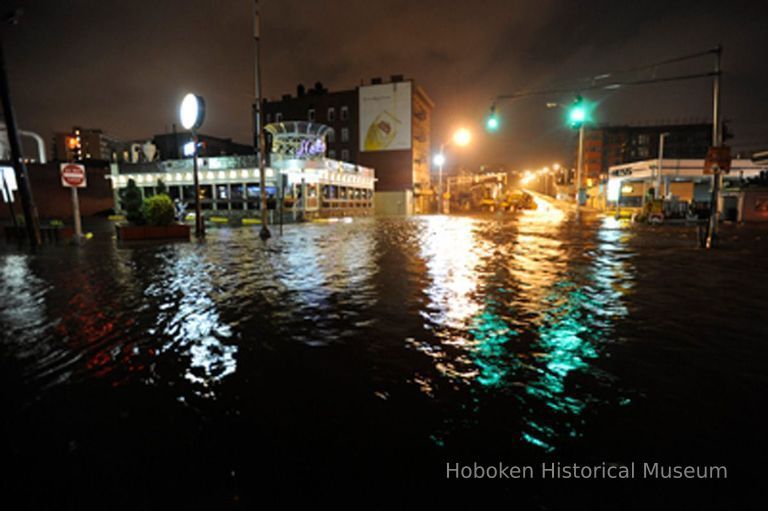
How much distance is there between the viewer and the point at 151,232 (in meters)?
17.5

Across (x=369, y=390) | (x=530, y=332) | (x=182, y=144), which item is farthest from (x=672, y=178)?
(x=182, y=144)

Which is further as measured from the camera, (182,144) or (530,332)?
(182,144)

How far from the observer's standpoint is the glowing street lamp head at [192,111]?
17469 millimetres

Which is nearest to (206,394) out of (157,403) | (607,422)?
(157,403)

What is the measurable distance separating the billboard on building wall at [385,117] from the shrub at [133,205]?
45.6m

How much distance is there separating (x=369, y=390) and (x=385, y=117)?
197 ft

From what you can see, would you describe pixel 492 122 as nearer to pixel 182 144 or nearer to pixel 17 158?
pixel 17 158

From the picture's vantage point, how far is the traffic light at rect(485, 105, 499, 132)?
774 inches

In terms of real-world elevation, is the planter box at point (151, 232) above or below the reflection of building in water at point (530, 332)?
above

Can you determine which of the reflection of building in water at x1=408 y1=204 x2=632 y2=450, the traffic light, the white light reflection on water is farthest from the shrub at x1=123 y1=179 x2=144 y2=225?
the traffic light

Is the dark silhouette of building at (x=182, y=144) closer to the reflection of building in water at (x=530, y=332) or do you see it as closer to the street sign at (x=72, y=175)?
the street sign at (x=72, y=175)

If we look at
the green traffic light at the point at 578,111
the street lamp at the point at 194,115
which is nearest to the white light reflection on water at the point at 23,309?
the street lamp at the point at 194,115

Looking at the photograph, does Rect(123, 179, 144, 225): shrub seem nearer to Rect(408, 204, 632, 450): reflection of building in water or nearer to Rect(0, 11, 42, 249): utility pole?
Rect(0, 11, 42, 249): utility pole

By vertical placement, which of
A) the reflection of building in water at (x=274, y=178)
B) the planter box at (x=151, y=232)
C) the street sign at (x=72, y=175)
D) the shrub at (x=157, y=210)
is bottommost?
the planter box at (x=151, y=232)
